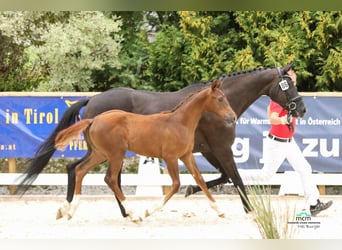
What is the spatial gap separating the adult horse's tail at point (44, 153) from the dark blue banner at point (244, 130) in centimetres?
146

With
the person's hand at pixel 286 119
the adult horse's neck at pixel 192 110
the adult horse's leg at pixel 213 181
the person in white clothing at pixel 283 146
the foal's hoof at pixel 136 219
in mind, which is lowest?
the foal's hoof at pixel 136 219

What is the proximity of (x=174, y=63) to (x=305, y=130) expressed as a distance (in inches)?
78.5

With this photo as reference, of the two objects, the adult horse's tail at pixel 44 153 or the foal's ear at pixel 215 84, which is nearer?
the foal's ear at pixel 215 84

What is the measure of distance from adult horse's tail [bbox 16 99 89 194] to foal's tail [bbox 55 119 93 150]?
15.1 inches

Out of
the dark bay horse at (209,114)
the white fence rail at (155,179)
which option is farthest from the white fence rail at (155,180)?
the dark bay horse at (209,114)

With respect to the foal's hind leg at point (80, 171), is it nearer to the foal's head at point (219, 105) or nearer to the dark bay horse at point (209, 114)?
the dark bay horse at point (209, 114)

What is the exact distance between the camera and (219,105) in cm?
588

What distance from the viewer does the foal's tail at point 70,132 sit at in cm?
605

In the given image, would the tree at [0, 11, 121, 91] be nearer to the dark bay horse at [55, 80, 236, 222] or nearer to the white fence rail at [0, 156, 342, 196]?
the white fence rail at [0, 156, 342, 196]

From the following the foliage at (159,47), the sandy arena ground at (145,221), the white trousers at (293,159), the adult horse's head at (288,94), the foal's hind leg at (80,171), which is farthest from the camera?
the foliage at (159,47)

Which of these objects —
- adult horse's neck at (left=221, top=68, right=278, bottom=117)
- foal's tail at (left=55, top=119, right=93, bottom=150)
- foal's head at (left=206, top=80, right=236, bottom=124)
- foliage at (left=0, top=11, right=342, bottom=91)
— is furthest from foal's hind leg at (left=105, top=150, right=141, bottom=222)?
foliage at (left=0, top=11, right=342, bottom=91)

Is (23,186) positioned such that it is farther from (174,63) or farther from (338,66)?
(338,66)

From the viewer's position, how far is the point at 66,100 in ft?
26.3
